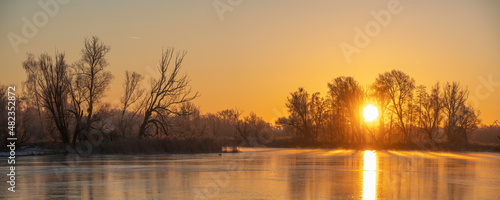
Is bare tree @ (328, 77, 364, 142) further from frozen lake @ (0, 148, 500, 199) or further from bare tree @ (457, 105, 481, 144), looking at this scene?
frozen lake @ (0, 148, 500, 199)

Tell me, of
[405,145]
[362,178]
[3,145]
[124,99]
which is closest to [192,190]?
[362,178]

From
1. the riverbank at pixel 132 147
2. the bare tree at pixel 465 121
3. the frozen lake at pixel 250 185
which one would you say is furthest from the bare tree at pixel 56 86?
the bare tree at pixel 465 121

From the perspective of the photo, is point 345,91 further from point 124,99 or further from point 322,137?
point 124,99

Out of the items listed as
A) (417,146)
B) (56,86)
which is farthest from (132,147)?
(417,146)

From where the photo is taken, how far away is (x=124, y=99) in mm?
56188

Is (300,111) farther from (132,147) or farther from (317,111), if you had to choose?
(132,147)

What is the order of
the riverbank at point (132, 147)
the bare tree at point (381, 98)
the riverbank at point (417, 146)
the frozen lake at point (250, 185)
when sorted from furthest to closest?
the bare tree at point (381, 98) → the riverbank at point (417, 146) → the riverbank at point (132, 147) → the frozen lake at point (250, 185)

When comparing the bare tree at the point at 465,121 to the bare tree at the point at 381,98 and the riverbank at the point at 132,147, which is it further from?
the riverbank at the point at 132,147

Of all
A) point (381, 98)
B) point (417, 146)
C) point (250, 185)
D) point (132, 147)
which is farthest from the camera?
point (381, 98)

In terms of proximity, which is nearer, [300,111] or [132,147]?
[132,147]

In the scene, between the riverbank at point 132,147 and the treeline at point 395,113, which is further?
the treeline at point 395,113

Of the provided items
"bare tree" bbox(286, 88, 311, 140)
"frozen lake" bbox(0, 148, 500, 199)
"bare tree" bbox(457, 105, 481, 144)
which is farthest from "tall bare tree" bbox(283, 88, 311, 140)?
"frozen lake" bbox(0, 148, 500, 199)

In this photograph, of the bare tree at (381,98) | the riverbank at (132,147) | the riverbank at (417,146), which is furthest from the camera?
the bare tree at (381,98)

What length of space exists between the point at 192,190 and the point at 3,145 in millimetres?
33587
